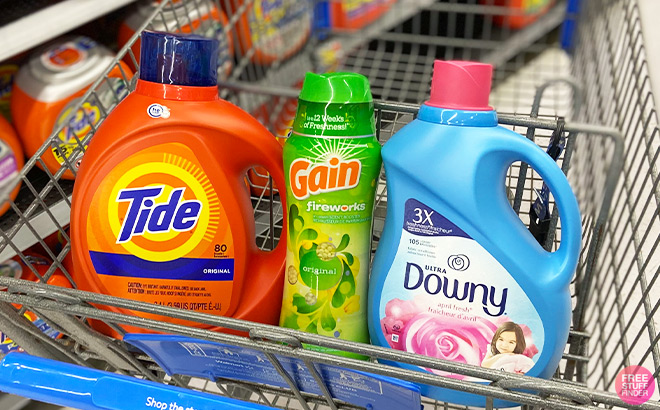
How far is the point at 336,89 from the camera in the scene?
0.58 m

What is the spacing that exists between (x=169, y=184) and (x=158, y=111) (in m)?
0.07

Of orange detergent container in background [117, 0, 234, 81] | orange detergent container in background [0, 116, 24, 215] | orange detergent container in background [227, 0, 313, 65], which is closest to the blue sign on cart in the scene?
orange detergent container in background [0, 116, 24, 215]

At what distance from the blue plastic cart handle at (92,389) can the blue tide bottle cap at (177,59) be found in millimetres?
292

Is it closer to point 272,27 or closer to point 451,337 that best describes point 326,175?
point 451,337

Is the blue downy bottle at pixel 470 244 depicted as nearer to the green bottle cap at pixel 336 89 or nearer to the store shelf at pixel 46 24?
the green bottle cap at pixel 336 89

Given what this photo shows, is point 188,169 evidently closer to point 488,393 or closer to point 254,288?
point 254,288

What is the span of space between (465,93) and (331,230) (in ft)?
0.60

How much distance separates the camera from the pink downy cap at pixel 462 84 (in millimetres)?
567

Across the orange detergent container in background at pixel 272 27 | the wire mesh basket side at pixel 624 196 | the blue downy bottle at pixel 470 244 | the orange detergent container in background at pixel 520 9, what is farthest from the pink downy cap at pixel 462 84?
the orange detergent container in background at pixel 520 9

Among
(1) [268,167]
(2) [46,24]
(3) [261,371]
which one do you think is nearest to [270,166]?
(1) [268,167]

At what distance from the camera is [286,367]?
0.57m

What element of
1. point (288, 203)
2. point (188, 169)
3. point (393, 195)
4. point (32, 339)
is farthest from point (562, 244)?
point (32, 339)

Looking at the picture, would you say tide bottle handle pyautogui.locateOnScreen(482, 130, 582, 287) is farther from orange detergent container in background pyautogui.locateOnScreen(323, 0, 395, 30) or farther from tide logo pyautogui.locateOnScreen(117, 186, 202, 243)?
orange detergent container in background pyautogui.locateOnScreen(323, 0, 395, 30)

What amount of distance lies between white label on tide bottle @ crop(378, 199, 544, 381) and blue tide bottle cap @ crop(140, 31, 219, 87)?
25 cm
